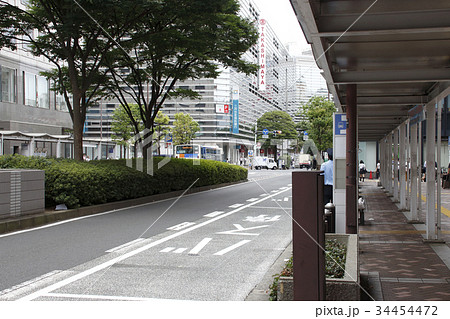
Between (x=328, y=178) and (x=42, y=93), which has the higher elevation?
(x=42, y=93)

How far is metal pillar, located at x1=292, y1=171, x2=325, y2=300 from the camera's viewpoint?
345cm

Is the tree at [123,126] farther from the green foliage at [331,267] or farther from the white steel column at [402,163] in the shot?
the green foliage at [331,267]

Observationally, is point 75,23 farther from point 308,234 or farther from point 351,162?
point 308,234

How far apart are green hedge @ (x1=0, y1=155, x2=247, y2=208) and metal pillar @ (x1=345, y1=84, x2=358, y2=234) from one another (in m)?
7.91

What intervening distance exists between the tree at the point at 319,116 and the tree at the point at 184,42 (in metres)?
27.6

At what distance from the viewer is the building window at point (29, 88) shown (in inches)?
1431

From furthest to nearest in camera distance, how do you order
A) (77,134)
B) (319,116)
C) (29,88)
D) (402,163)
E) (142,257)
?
(319,116), (29,88), (77,134), (402,163), (142,257)

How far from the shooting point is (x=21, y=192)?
35.2 feet

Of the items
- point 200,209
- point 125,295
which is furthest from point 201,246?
point 200,209

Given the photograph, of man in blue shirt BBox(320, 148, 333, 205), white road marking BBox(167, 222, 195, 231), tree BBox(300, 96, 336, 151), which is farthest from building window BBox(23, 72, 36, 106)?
man in blue shirt BBox(320, 148, 333, 205)

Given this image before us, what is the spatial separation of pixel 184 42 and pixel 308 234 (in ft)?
48.8

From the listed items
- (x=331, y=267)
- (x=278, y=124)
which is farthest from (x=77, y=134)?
(x=278, y=124)

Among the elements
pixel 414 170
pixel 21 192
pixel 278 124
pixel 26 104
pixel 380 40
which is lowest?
pixel 21 192

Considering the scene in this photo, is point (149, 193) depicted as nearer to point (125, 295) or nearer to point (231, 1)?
point (231, 1)
